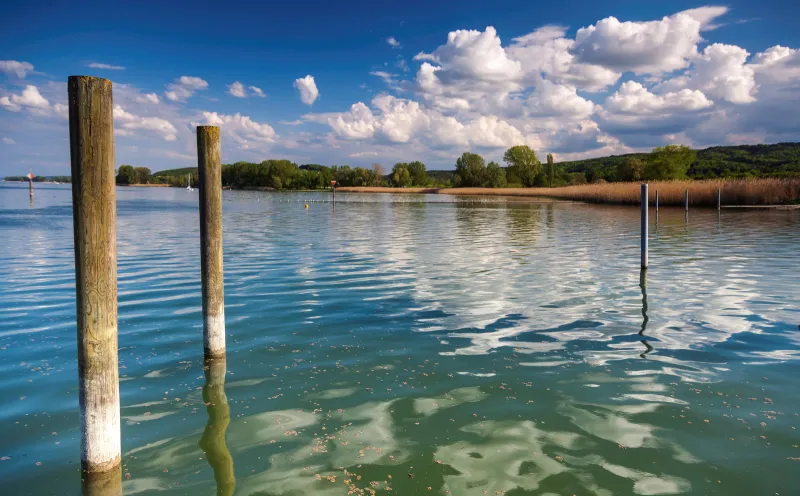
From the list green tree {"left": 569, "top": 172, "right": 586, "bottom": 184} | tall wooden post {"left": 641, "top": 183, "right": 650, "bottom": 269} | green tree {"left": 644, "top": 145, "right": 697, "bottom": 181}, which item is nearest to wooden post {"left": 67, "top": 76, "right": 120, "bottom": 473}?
tall wooden post {"left": 641, "top": 183, "right": 650, "bottom": 269}

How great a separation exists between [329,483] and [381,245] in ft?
63.6

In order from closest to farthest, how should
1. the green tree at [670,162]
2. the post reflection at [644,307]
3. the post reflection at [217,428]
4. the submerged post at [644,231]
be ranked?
1. the post reflection at [217,428]
2. the post reflection at [644,307]
3. the submerged post at [644,231]
4. the green tree at [670,162]

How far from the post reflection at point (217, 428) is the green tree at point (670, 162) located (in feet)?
419

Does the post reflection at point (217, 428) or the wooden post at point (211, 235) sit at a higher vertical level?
the wooden post at point (211, 235)

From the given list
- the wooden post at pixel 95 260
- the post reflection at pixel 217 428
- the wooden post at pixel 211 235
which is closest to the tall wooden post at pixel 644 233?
the wooden post at pixel 211 235

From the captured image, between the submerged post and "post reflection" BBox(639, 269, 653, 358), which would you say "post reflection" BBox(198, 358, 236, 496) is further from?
the submerged post

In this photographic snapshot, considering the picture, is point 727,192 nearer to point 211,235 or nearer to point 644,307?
point 644,307

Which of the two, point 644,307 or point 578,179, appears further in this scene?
point 578,179

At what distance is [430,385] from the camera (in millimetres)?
7262

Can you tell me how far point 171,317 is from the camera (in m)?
11.0

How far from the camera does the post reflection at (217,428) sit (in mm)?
5078

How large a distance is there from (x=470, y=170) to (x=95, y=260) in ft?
545

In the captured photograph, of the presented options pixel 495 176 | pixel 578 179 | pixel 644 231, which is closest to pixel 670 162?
pixel 578 179

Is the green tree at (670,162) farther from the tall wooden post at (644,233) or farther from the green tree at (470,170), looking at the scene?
the tall wooden post at (644,233)
